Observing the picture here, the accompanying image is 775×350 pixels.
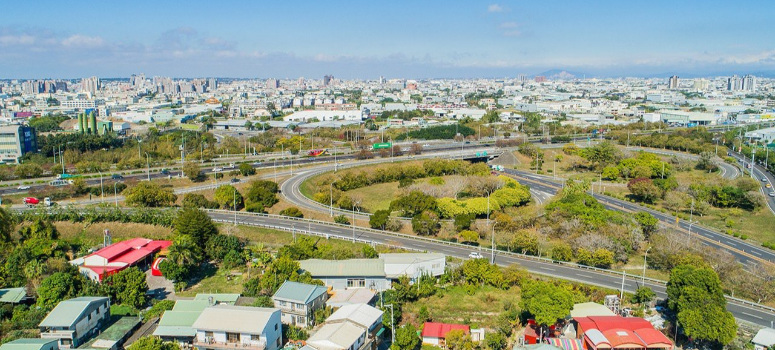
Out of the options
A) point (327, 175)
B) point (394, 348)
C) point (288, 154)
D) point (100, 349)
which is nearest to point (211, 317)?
point (100, 349)

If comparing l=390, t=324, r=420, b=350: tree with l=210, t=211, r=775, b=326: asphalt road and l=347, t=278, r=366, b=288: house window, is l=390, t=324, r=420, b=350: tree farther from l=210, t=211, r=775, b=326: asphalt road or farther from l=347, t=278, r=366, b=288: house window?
l=210, t=211, r=775, b=326: asphalt road

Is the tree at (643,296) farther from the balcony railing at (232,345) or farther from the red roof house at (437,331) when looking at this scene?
the balcony railing at (232,345)

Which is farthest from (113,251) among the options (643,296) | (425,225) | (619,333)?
(643,296)

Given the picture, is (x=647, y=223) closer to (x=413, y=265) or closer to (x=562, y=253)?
(x=562, y=253)

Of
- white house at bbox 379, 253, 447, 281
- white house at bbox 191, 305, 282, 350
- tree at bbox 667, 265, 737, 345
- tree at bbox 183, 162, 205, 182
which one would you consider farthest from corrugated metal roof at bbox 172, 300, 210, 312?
tree at bbox 183, 162, 205, 182

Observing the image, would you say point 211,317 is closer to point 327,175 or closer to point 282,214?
point 282,214

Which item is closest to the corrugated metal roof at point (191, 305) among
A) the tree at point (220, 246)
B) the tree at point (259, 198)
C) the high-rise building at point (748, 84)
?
the tree at point (220, 246)
